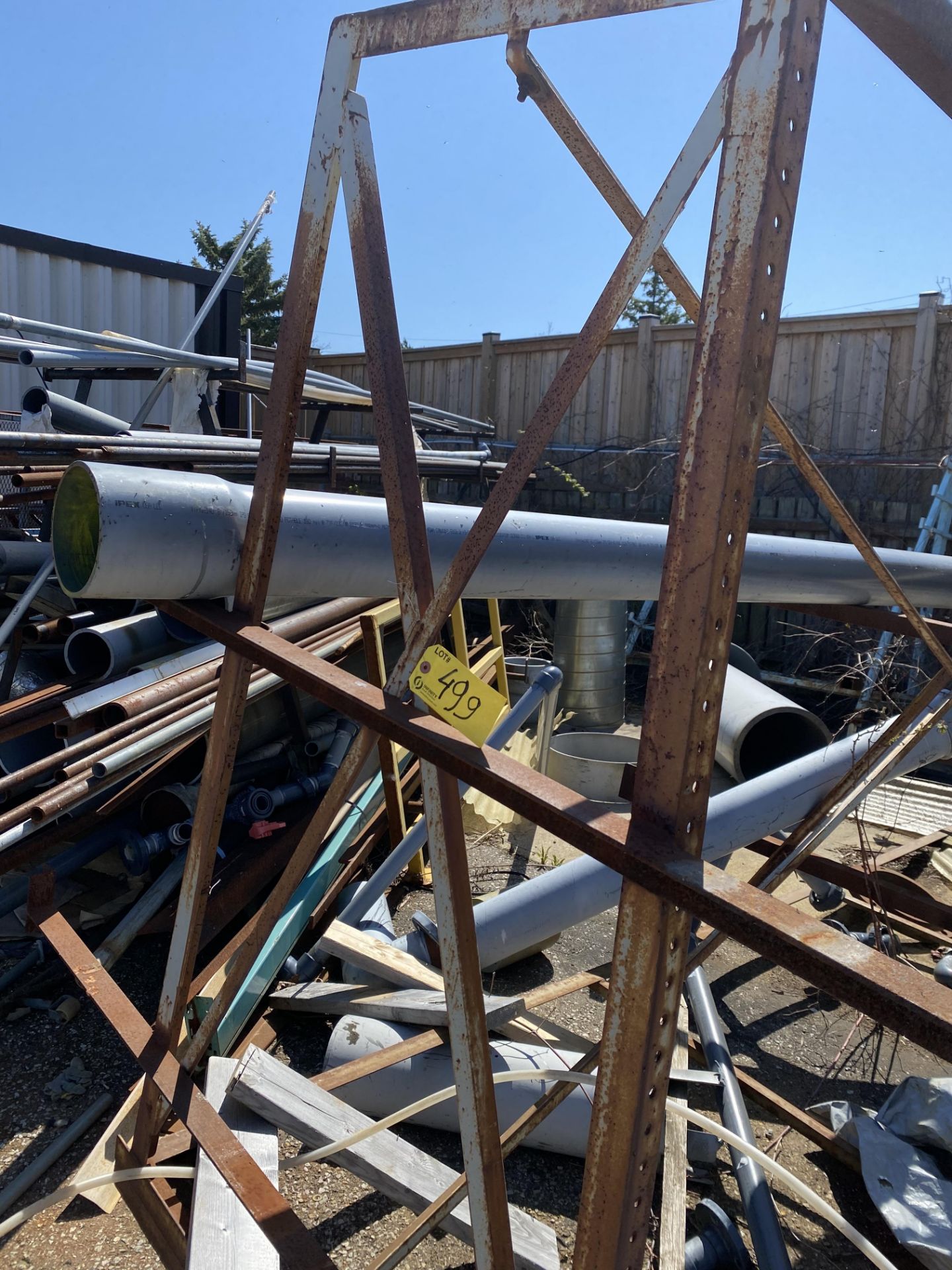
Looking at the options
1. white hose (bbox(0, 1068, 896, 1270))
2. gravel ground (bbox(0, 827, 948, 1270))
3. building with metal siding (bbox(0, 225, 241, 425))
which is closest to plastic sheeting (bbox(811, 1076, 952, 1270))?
gravel ground (bbox(0, 827, 948, 1270))

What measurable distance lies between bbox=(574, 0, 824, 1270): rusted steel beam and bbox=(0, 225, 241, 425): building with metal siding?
819 cm

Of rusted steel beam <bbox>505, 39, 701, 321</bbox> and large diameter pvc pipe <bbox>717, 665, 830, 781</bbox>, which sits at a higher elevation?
rusted steel beam <bbox>505, 39, 701, 321</bbox>

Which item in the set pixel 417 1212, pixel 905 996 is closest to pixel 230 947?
pixel 417 1212

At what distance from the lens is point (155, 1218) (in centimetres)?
222

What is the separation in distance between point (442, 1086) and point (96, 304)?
28.9 ft

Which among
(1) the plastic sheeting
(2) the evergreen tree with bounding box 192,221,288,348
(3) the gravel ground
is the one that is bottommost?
(3) the gravel ground

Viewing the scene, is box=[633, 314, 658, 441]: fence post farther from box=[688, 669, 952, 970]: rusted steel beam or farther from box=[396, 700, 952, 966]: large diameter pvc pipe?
box=[688, 669, 952, 970]: rusted steel beam

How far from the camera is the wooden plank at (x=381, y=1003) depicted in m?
2.85

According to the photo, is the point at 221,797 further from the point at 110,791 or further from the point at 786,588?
the point at 110,791

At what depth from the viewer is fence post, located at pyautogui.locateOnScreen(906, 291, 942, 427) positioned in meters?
7.56

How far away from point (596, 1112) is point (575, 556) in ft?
3.01

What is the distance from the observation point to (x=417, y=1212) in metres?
2.24

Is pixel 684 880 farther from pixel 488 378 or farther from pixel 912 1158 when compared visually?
pixel 488 378

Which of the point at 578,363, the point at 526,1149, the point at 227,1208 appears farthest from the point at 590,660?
the point at 578,363
